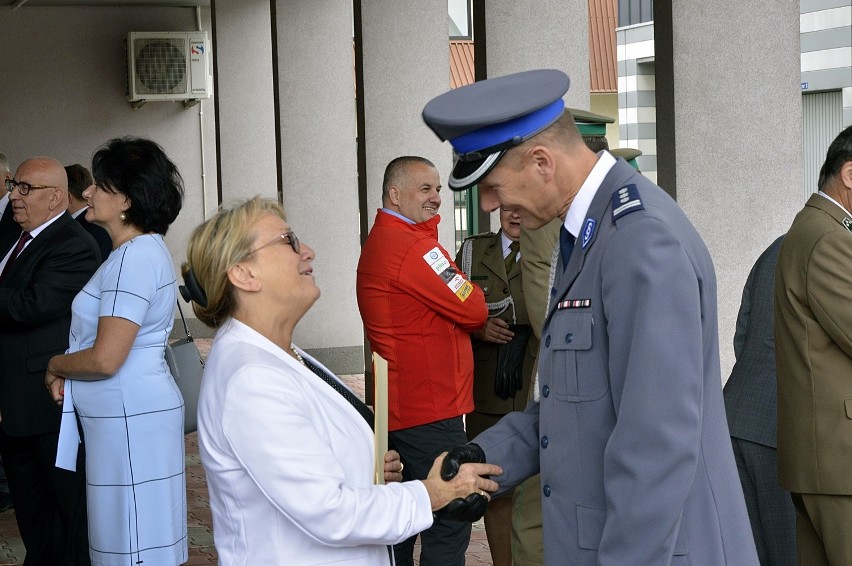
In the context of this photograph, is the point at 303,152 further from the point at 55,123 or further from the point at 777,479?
the point at 777,479

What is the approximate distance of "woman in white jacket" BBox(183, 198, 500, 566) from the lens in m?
2.11

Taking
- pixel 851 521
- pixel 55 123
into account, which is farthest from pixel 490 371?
pixel 55 123

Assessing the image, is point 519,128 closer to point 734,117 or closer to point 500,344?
point 500,344

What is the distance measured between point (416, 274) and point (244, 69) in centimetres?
938

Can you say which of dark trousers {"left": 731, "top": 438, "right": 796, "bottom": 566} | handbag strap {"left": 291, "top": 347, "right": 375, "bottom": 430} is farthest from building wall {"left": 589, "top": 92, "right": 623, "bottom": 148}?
handbag strap {"left": 291, "top": 347, "right": 375, "bottom": 430}

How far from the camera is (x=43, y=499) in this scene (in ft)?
15.6

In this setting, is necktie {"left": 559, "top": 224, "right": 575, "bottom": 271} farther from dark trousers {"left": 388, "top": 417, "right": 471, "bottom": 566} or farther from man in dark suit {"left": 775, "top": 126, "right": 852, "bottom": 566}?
dark trousers {"left": 388, "top": 417, "right": 471, "bottom": 566}

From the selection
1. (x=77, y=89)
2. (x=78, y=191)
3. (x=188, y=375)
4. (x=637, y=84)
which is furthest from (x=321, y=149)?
(x=637, y=84)

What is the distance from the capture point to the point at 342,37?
10906 mm

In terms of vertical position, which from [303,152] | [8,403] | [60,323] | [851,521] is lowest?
[851,521]

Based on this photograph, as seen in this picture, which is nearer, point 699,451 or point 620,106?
point 699,451

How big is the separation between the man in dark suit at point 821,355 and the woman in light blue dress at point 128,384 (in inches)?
79.5

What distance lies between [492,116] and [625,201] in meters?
0.30

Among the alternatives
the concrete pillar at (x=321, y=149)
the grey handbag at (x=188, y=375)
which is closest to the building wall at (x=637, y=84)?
the concrete pillar at (x=321, y=149)
